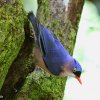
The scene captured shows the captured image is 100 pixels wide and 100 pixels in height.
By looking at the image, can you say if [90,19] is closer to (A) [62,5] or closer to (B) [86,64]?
(B) [86,64]

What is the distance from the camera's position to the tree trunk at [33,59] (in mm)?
2633

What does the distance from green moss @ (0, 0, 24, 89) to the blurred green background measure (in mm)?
1270

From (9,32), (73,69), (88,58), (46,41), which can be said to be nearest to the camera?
(9,32)

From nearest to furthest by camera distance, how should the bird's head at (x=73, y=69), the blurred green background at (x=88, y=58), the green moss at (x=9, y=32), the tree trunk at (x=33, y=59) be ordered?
the green moss at (x=9, y=32) → the tree trunk at (x=33, y=59) → the bird's head at (x=73, y=69) → the blurred green background at (x=88, y=58)

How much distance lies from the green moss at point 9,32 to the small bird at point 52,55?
42 cm

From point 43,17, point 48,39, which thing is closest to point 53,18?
point 43,17

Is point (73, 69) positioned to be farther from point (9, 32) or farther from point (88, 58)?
point (9, 32)

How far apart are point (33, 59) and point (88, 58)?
778 millimetres

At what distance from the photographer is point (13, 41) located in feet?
7.41

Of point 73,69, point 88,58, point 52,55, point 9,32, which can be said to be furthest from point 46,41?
point 88,58

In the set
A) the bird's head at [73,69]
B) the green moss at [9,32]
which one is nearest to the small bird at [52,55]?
the bird's head at [73,69]

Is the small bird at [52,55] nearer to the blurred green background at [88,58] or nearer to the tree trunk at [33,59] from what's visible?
the tree trunk at [33,59]

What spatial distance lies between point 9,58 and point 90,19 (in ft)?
5.40

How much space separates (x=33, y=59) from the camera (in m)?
2.92
